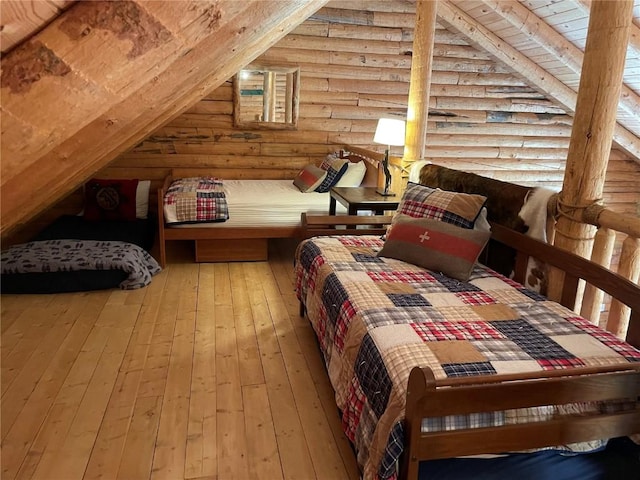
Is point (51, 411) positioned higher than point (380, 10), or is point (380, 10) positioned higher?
point (380, 10)

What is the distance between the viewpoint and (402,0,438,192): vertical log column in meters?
3.88

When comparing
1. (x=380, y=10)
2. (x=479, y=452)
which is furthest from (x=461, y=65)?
(x=479, y=452)

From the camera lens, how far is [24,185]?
1.22 m

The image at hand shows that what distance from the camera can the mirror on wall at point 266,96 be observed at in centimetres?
520

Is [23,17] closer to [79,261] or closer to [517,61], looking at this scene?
[79,261]

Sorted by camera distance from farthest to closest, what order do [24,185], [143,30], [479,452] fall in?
[479,452] < [24,185] < [143,30]

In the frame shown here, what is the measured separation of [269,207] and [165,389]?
84.3 inches

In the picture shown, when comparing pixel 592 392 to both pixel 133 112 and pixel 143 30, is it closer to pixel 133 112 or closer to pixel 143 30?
pixel 143 30

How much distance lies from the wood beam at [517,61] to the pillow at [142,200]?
11.7 feet

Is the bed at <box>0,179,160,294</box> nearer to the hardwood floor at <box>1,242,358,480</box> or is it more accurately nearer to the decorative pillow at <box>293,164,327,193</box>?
the hardwood floor at <box>1,242,358,480</box>

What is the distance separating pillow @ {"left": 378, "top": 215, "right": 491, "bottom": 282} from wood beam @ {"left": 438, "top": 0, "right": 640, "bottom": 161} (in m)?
3.22

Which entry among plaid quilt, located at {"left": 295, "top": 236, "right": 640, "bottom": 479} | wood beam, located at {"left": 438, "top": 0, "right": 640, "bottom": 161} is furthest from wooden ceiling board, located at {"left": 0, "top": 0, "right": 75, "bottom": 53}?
wood beam, located at {"left": 438, "top": 0, "right": 640, "bottom": 161}

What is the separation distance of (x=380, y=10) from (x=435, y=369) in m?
4.67

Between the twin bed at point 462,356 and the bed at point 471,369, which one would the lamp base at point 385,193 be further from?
the bed at point 471,369
